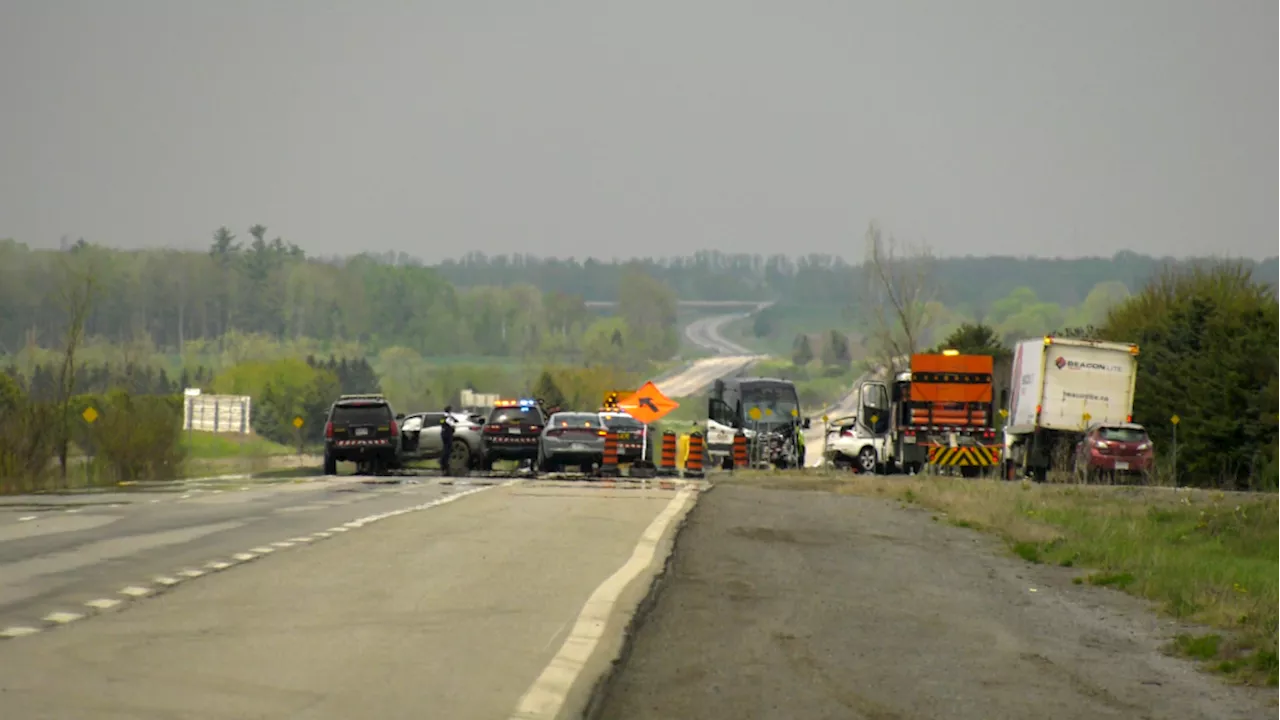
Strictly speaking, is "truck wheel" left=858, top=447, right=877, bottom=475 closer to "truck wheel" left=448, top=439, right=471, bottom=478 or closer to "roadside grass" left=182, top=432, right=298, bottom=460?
"truck wheel" left=448, top=439, right=471, bottom=478

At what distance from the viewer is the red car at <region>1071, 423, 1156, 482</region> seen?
49156 millimetres

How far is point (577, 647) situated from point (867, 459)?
48890mm

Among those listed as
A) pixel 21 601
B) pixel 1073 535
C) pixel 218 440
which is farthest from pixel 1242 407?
pixel 218 440

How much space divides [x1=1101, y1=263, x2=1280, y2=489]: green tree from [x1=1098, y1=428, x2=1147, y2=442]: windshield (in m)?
2.53

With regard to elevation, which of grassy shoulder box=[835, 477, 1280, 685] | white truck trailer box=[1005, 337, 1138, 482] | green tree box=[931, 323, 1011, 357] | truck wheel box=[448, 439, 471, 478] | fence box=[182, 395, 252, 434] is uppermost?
green tree box=[931, 323, 1011, 357]

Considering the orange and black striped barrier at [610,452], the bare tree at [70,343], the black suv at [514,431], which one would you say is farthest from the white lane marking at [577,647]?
the black suv at [514,431]

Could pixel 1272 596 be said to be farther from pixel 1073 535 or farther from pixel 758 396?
pixel 758 396

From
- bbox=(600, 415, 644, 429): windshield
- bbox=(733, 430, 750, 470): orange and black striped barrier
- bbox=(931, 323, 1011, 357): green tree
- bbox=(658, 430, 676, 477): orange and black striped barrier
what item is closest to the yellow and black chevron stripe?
bbox=(733, 430, 750, 470): orange and black striped barrier

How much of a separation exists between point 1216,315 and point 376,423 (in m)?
27.0

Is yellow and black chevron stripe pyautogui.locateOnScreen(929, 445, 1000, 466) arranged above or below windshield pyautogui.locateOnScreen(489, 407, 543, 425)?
below

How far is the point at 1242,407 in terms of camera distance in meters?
53.8

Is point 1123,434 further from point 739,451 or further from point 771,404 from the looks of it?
point 771,404

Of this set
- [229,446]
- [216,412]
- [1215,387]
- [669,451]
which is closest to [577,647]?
[669,451]

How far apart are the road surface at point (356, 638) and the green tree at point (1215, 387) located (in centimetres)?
3538
